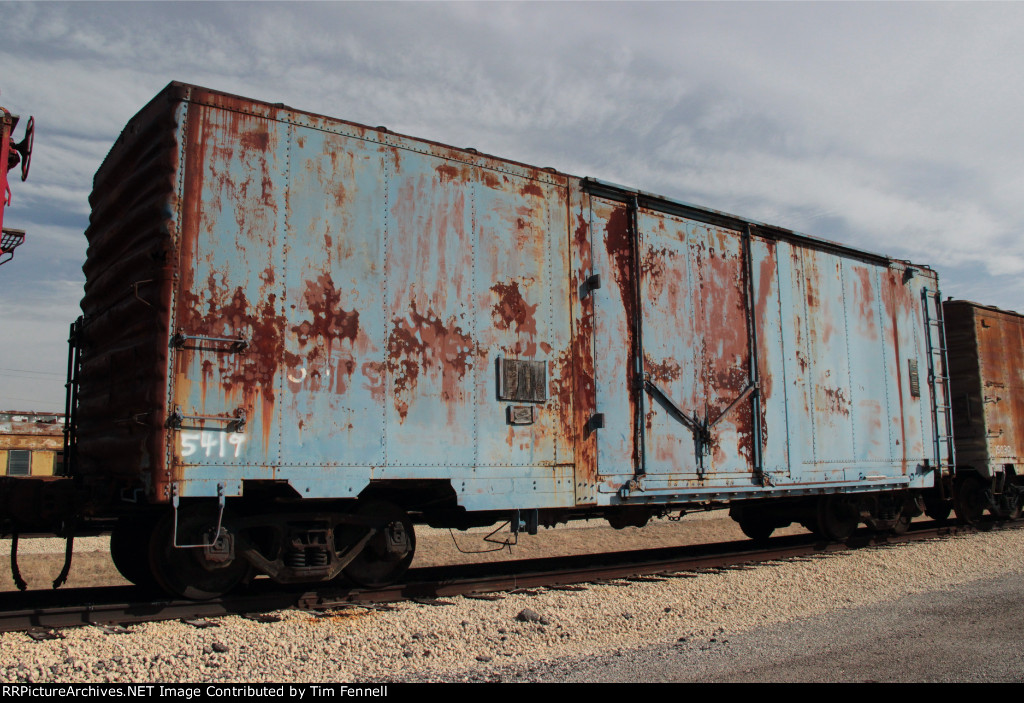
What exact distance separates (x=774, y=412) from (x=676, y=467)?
1.85 metres

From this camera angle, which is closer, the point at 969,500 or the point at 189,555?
the point at 189,555

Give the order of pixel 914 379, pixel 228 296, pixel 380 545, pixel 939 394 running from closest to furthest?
pixel 228 296, pixel 380 545, pixel 914 379, pixel 939 394

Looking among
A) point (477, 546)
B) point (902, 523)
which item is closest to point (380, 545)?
point (902, 523)

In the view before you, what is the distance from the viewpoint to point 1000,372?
46.0 ft

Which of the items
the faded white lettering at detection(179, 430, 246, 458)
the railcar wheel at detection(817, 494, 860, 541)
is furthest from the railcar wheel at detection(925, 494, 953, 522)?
the faded white lettering at detection(179, 430, 246, 458)

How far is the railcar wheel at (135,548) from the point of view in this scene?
6211 millimetres

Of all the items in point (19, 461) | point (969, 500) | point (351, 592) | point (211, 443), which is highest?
point (211, 443)

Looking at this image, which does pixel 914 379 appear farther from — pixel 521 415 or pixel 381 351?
pixel 381 351

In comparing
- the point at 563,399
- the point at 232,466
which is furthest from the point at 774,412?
the point at 232,466

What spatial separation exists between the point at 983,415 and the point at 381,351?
1153 cm

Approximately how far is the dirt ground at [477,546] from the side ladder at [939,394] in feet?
18.5

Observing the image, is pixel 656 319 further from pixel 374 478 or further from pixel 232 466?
pixel 232 466

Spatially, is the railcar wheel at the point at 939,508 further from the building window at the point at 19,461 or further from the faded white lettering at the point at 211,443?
the building window at the point at 19,461

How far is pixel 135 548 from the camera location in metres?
6.33
